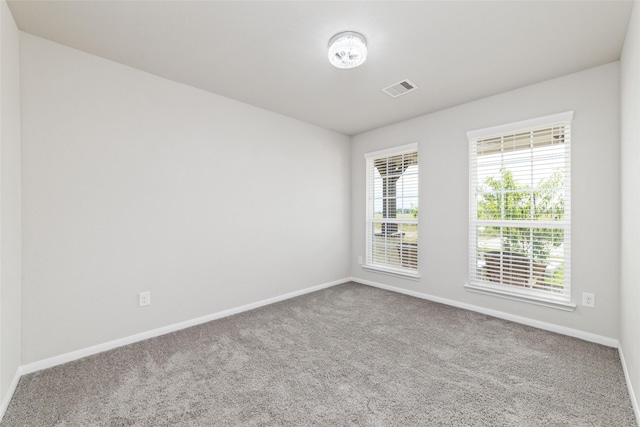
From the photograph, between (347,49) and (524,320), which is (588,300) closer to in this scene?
(524,320)

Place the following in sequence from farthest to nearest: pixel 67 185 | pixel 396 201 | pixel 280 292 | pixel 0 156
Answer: pixel 396 201, pixel 280 292, pixel 67 185, pixel 0 156

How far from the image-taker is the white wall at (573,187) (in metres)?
2.45

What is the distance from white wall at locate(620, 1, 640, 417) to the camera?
1683mm

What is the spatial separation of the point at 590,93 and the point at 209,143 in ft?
12.0

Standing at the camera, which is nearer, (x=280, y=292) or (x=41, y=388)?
(x=41, y=388)

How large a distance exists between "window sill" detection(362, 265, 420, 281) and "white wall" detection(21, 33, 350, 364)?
1196 mm

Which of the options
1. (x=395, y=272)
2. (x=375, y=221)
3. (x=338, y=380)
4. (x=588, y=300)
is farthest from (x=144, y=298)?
(x=588, y=300)

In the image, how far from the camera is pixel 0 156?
1647 millimetres

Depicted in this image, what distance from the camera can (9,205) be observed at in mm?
1791

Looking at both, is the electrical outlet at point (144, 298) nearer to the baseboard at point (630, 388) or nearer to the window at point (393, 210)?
the window at point (393, 210)

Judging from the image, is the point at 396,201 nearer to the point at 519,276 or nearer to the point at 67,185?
the point at 519,276

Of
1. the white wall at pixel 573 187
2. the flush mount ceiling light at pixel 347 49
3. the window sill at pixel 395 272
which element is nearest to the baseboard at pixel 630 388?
the white wall at pixel 573 187

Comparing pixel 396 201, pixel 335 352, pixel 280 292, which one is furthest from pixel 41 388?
pixel 396 201

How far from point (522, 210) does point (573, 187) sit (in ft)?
1.52
